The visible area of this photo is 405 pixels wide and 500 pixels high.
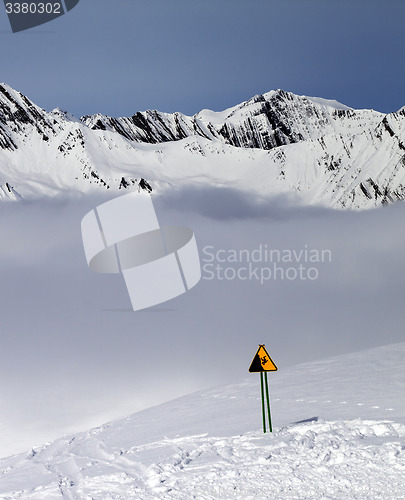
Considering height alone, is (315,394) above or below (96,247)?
below

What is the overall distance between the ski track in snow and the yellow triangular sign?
1572 mm

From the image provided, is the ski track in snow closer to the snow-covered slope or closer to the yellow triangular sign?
the snow-covered slope

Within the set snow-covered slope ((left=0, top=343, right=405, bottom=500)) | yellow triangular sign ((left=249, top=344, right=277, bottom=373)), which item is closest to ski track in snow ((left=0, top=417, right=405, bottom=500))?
snow-covered slope ((left=0, top=343, right=405, bottom=500))

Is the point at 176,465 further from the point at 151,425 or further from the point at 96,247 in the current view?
the point at 96,247

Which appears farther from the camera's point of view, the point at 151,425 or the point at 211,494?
the point at 151,425

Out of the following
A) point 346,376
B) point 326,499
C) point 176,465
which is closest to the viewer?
point 326,499

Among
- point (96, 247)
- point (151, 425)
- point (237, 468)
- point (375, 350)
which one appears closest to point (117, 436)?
point (151, 425)

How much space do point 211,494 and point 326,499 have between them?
2180 millimetres

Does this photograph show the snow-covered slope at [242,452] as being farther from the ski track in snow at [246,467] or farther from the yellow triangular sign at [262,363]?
the yellow triangular sign at [262,363]

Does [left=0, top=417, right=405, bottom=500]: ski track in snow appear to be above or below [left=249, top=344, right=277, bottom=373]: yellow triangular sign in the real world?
below

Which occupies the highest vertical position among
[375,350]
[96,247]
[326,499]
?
[96,247]

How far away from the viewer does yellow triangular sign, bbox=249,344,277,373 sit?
14.9 m

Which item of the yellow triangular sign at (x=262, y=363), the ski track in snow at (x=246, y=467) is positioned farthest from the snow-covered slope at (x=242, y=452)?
the yellow triangular sign at (x=262, y=363)

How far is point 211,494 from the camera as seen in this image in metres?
11.5
